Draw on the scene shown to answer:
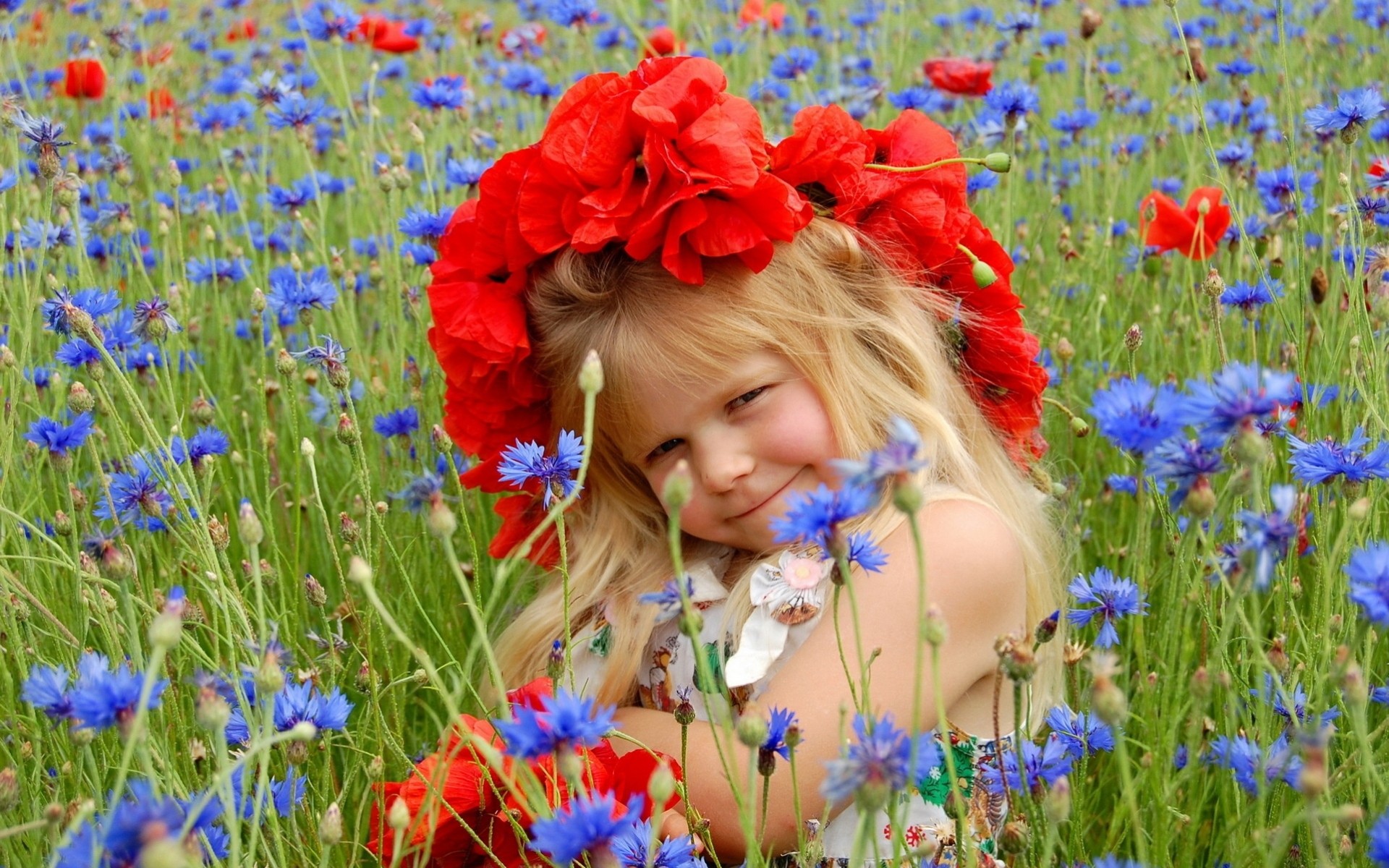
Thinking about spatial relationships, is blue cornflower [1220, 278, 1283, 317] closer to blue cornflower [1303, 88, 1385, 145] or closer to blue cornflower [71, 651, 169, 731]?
blue cornflower [1303, 88, 1385, 145]

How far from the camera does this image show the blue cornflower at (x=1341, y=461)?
1.12 metres

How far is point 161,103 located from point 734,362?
247 centimetres

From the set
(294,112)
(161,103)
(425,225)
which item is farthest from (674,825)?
(161,103)

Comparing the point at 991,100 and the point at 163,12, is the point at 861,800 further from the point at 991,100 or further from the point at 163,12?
the point at 163,12

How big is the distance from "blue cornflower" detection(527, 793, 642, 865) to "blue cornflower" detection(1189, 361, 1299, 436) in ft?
1.44

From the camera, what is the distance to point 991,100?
2164mm

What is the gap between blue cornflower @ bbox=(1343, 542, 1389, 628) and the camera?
840mm

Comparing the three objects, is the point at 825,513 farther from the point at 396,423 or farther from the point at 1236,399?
the point at 396,423

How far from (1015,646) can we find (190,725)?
990 millimetres

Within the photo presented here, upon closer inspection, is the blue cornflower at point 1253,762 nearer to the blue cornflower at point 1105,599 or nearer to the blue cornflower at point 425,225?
the blue cornflower at point 1105,599

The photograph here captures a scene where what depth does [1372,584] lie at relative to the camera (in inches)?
34.3

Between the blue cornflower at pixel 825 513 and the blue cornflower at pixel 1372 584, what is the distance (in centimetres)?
32

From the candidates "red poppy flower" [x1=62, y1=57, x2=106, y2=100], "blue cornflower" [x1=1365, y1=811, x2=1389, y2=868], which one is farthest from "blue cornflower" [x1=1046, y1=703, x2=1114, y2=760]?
"red poppy flower" [x1=62, y1=57, x2=106, y2=100]

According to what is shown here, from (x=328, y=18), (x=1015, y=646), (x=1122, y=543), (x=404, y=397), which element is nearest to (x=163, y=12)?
(x=328, y=18)
